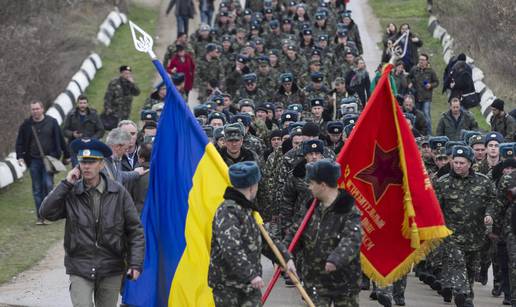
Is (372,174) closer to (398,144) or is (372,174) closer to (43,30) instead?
(398,144)

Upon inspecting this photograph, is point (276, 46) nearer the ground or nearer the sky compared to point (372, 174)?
nearer the ground

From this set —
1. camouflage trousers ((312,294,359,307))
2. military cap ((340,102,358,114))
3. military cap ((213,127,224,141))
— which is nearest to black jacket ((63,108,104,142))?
military cap ((340,102,358,114))

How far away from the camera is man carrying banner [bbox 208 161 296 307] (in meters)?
10.4

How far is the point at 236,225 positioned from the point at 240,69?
1622 centimetres

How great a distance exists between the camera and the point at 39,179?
20.5 meters

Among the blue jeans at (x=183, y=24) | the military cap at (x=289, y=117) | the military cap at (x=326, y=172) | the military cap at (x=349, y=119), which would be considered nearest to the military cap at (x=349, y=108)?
the military cap at (x=289, y=117)

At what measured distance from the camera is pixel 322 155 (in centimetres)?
1420

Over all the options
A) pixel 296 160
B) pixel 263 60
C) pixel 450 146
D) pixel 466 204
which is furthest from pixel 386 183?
pixel 263 60

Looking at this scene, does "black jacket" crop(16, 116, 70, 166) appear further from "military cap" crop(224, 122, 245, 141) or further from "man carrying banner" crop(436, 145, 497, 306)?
"man carrying banner" crop(436, 145, 497, 306)

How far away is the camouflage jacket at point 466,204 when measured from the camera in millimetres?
14484

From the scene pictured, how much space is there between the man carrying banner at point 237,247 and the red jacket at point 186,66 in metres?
16.6

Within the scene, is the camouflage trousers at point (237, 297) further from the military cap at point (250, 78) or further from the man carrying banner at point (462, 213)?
the military cap at point (250, 78)

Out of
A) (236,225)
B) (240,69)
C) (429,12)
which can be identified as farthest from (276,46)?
(236,225)

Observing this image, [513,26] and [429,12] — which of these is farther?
[429,12]
